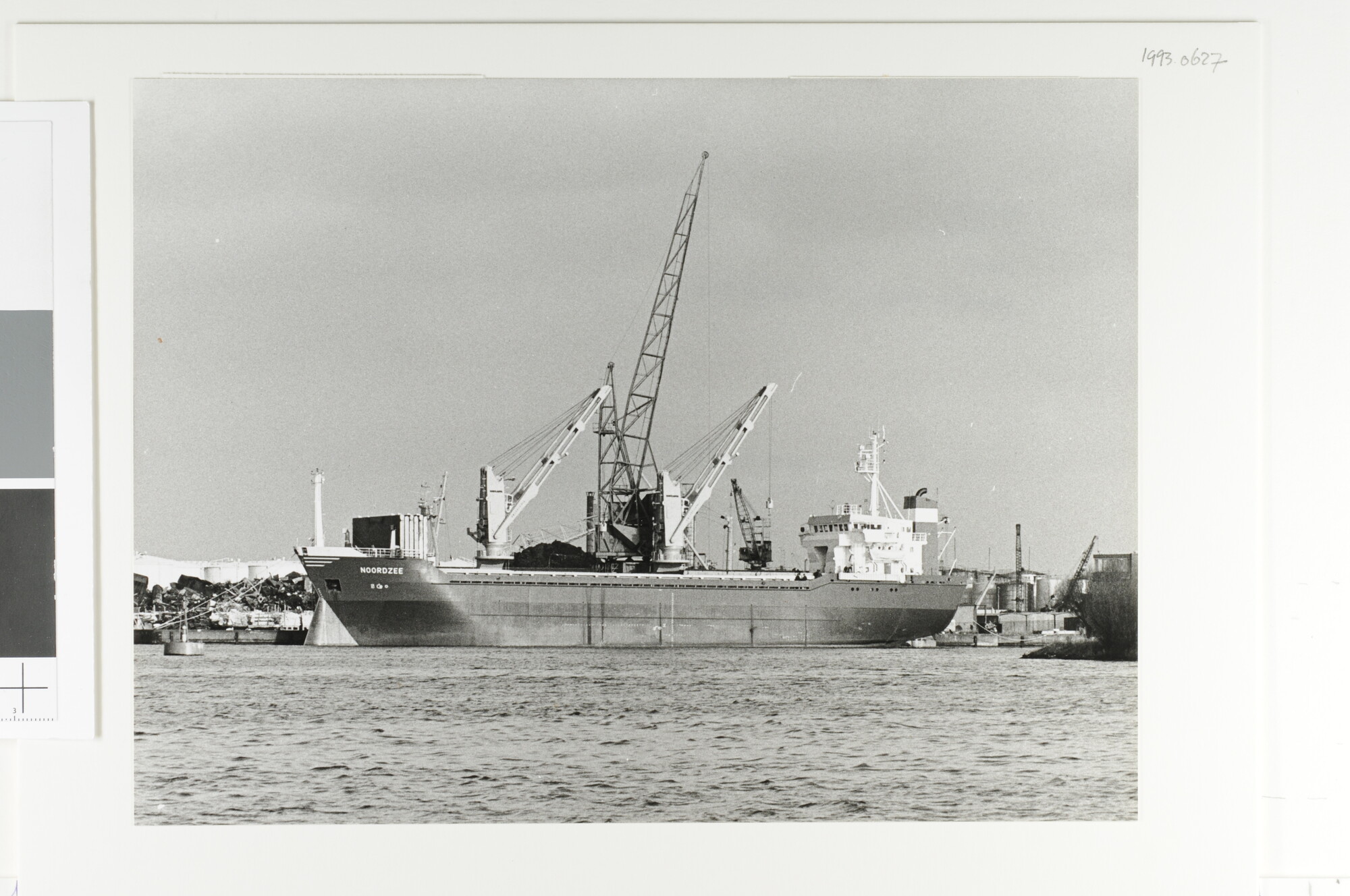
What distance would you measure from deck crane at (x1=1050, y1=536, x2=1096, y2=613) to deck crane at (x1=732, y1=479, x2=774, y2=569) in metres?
0.89

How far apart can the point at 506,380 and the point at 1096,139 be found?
6.30 feet

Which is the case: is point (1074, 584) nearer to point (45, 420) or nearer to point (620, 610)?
point (620, 610)

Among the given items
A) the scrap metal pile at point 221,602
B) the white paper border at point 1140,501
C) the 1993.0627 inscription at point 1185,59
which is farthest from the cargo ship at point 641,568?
the 1993.0627 inscription at point 1185,59

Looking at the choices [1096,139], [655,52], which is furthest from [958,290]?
[655,52]

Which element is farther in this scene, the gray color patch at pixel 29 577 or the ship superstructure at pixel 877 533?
the ship superstructure at pixel 877 533

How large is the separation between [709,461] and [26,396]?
1957 millimetres

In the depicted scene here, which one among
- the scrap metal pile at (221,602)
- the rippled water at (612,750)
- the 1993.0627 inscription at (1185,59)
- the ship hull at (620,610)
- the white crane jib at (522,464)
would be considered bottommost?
the rippled water at (612,750)

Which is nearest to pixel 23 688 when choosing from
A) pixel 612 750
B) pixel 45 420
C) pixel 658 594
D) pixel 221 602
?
pixel 221 602

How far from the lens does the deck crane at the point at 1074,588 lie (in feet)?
10.4

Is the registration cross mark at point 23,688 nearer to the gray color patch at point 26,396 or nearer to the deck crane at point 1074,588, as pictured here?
the gray color patch at point 26,396

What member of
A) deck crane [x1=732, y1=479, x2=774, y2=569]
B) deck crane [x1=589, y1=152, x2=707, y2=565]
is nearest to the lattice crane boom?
deck crane [x1=732, y1=479, x2=774, y2=569]

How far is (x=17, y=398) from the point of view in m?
2.95

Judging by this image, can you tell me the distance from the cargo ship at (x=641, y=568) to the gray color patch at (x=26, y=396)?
0.75 metres

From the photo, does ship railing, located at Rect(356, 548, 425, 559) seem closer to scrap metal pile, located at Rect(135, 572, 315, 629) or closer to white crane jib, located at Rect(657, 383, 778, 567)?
scrap metal pile, located at Rect(135, 572, 315, 629)
